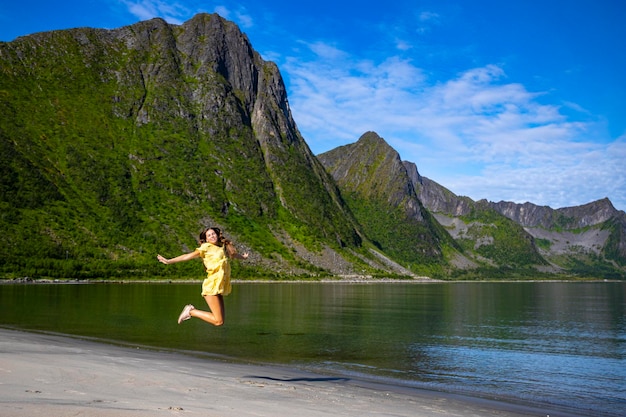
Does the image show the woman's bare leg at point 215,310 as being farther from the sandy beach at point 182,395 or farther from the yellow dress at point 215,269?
the sandy beach at point 182,395

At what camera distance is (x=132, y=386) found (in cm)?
1592

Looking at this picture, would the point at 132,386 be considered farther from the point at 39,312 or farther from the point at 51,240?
the point at 51,240

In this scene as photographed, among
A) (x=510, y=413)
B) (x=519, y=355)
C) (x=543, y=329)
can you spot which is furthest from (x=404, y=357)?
(x=543, y=329)

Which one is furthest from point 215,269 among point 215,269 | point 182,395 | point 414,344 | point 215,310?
point 414,344

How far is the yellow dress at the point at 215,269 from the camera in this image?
17442mm

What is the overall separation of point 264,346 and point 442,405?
2168 centimetres

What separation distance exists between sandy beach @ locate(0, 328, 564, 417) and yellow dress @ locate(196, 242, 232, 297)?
3162mm

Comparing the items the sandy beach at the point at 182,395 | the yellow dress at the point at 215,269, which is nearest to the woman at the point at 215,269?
the yellow dress at the point at 215,269

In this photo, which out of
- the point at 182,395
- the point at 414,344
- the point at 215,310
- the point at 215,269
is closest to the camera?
the point at 182,395

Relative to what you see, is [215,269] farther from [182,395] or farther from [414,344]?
[414,344]

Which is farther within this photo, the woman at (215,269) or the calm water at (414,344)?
the calm water at (414,344)

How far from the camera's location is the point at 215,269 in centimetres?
1744

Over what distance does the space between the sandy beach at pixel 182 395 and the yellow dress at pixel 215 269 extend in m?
3.16

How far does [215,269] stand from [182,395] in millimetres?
4105
